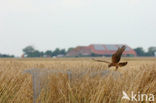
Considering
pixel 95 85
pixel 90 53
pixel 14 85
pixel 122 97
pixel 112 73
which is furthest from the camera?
pixel 90 53

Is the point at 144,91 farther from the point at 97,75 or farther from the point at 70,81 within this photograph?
the point at 70,81

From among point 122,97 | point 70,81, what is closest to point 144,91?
point 122,97

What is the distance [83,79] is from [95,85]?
0.13 meters

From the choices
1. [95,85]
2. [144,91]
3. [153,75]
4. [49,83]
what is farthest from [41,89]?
[153,75]

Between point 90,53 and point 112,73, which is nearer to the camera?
point 112,73

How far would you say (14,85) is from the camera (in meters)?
3.35

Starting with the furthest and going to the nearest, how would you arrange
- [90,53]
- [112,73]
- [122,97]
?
[90,53] < [112,73] < [122,97]

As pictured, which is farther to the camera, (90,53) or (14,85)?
(90,53)

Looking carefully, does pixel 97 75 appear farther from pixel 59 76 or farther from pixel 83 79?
pixel 59 76

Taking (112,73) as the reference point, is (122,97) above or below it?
below

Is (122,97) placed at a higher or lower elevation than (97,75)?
lower

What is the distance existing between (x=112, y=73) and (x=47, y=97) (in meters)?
0.80

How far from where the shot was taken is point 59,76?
2654 millimetres

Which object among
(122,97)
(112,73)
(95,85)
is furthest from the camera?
(112,73)
